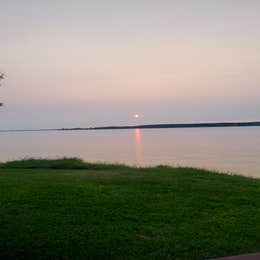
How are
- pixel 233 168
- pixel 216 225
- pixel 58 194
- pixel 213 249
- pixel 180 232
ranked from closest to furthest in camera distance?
pixel 213 249
pixel 180 232
pixel 216 225
pixel 58 194
pixel 233 168

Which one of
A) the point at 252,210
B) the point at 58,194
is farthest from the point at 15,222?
the point at 252,210

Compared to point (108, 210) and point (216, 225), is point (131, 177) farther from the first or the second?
point (216, 225)

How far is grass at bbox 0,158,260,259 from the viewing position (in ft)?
22.2

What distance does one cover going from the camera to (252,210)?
368 inches

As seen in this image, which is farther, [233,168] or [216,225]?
[233,168]

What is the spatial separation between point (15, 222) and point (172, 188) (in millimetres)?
4452

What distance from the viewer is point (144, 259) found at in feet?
20.8

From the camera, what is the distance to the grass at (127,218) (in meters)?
6.76

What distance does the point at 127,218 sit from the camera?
27.8ft

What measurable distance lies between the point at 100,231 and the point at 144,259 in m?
1.44

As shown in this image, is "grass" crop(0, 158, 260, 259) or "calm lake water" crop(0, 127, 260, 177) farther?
"calm lake water" crop(0, 127, 260, 177)

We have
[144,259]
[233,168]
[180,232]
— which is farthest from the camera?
[233,168]

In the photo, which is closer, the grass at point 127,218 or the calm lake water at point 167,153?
the grass at point 127,218

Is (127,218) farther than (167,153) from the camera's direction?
No
